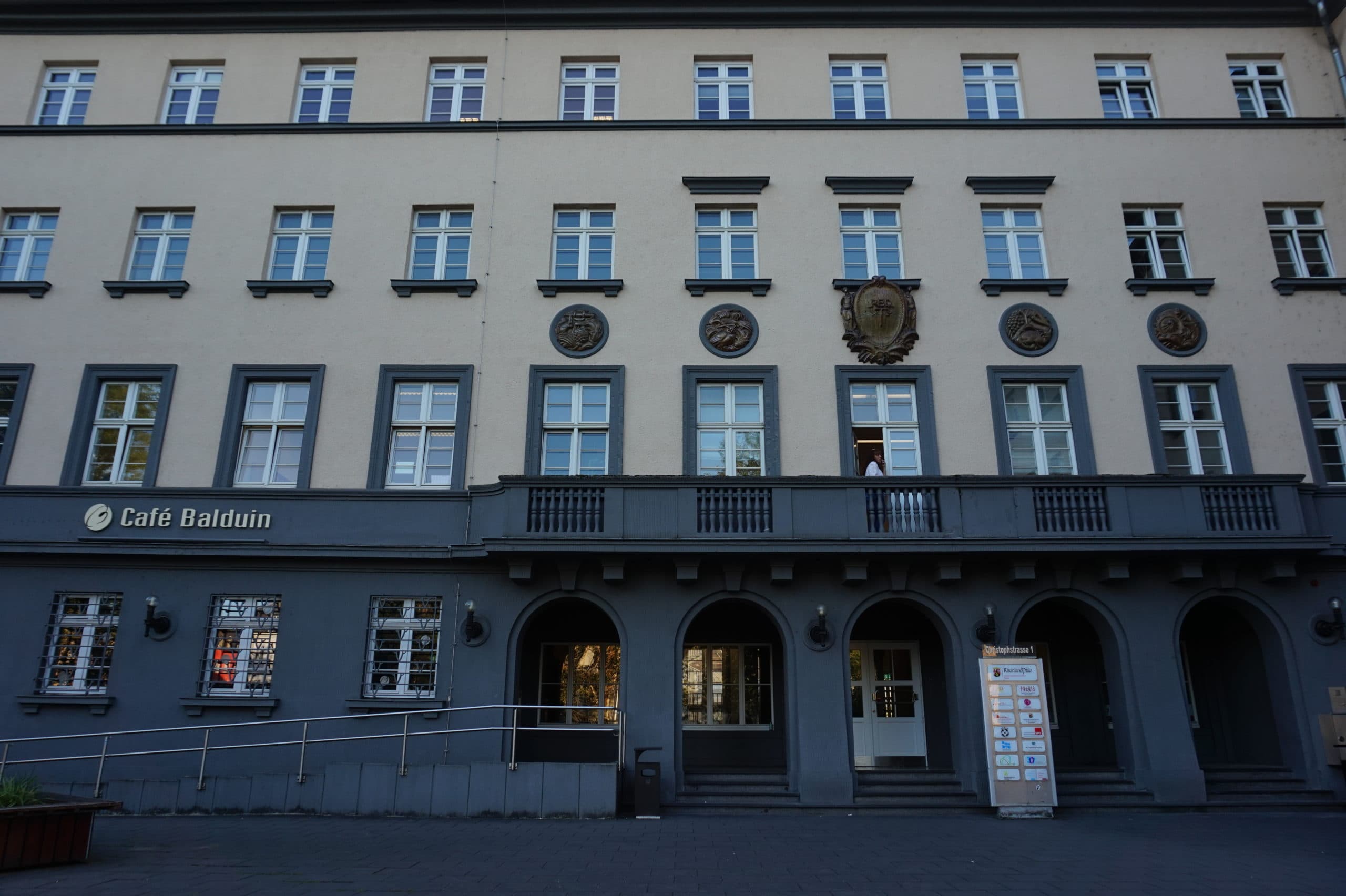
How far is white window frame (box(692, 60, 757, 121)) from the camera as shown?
17812mm

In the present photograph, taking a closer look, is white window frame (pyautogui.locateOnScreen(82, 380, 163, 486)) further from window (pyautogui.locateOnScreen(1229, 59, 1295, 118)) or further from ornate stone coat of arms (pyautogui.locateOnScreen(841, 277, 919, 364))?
window (pyautogui.locateOnScreen(1229, 59, 1295, 118))

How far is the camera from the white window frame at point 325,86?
1784cm

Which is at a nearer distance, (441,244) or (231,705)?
(231,705)

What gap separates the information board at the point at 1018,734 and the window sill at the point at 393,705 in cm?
880

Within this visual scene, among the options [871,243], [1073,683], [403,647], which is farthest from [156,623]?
[1073,683]

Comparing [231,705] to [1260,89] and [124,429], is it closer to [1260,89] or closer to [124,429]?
[124,429]

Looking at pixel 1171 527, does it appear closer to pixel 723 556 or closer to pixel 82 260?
pixel 723 556

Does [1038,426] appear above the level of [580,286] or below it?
below

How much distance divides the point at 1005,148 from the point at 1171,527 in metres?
8.25

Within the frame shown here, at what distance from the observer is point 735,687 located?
16625 mm

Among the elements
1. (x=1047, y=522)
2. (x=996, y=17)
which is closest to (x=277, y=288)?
(x=1047, y=522)

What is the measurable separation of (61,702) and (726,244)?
14.3 meters

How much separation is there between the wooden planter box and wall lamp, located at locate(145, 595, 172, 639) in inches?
205

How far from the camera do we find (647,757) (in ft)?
44.8
